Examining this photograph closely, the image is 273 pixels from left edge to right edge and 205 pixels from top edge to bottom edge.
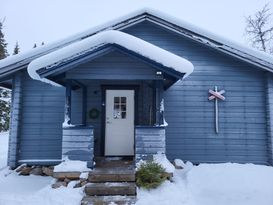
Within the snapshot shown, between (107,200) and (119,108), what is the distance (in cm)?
350

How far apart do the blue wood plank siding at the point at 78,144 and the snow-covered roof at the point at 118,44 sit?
61.6 inches

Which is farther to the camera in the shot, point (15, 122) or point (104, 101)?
point (104, 101)

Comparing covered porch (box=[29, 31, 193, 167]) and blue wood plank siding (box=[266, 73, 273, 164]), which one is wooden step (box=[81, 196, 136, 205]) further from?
blue wood plank siding (box=[266, 73, 273, 164])

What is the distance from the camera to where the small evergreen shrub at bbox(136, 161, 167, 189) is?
5768 mm

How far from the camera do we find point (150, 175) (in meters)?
5.84

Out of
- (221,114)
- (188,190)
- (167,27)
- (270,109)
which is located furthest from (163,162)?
(167,27)

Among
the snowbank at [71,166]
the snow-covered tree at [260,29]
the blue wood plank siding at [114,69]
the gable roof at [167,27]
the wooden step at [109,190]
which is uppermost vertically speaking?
the snow-covered tree at [260,29]

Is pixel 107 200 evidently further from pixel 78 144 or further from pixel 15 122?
pixel 15 122

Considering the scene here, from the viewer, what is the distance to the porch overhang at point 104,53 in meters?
6.16

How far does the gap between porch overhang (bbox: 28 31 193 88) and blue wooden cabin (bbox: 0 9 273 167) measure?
1733 mm

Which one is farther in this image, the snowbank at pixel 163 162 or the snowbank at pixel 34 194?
the snowbank at pixel 163 162

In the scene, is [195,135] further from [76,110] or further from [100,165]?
[76,110]

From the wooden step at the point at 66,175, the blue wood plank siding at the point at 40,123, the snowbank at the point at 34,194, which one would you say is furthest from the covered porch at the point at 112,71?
the blue wood plank siding at the point at 40,123

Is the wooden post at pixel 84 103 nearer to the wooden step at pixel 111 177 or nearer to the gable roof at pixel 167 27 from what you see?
the gable roof at pixel 167 27
